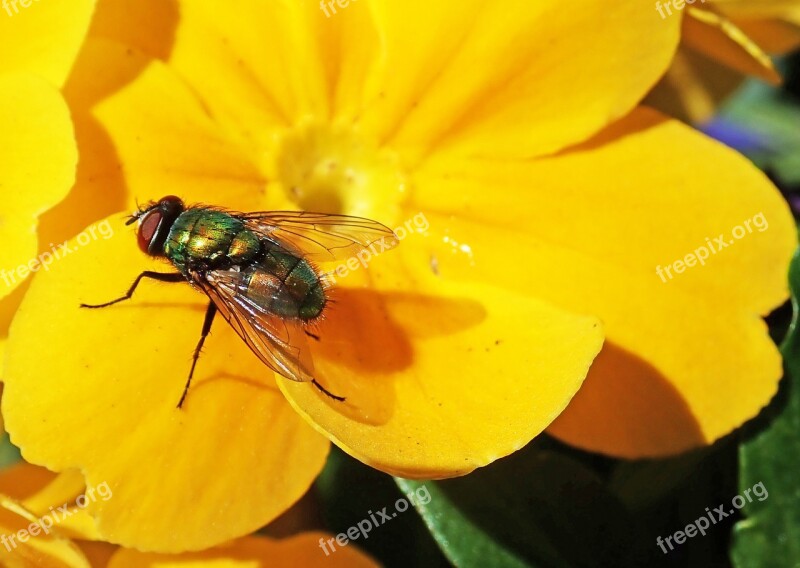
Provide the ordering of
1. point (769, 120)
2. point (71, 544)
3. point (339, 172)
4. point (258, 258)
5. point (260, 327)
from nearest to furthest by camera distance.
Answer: point (71, 544) → point (260, 327) → point (258, 258) → point (339, 172) → point (769, 120)

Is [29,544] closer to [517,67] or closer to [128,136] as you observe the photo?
[128,136]

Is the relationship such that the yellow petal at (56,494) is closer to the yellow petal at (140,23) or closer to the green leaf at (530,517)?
the green leaf at (530,517)

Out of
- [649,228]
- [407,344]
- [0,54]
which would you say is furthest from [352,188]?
[0,54]

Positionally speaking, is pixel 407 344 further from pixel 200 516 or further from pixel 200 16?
pixel 200 16

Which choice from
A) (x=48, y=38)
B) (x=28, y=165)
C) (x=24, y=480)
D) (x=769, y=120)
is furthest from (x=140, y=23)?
(x=769, y=120)

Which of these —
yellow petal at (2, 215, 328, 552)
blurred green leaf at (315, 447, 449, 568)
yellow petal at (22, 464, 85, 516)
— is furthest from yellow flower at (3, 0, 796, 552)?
blurred green leaf at (315, 447, 449, 568)
